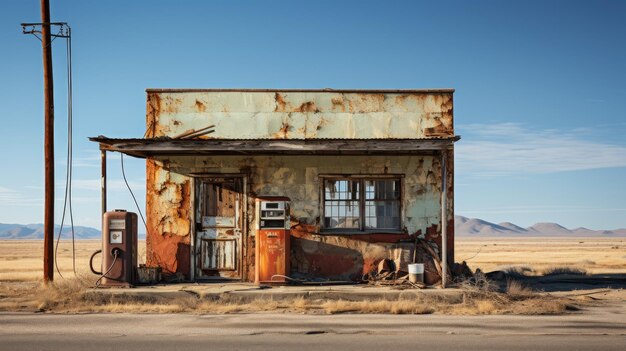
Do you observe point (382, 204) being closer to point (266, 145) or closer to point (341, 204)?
point (341, 204)

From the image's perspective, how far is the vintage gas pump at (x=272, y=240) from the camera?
48.4 ft

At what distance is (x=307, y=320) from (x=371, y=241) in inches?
175

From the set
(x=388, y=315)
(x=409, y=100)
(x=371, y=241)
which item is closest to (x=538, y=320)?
(x=388, y=315)

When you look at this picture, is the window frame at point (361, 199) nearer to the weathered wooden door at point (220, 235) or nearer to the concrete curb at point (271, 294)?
the weathered wooden door at point (220, 235)

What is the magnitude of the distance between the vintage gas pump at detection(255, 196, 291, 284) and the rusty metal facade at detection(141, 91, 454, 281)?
2.96ft

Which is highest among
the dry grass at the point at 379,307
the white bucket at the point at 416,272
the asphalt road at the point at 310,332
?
the white bucket at the point at 416,272

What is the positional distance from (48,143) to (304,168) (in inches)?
231

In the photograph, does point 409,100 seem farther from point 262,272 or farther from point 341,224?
point 262,272

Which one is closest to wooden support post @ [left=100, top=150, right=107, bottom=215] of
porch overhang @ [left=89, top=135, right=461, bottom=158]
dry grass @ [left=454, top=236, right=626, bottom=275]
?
porch overhang @ [left=89, top=135, right=461, bottom=158]

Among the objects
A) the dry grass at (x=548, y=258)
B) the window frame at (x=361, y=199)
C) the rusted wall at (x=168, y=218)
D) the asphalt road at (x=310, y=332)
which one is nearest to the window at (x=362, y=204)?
the window frame at (x=361, y=199)

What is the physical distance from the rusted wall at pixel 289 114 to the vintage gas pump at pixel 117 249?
2627mm

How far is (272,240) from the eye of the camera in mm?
14742

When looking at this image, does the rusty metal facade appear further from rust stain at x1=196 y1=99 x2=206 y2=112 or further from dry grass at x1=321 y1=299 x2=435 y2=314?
dry grass at x1=321 y1=299 x2=435 y2=314

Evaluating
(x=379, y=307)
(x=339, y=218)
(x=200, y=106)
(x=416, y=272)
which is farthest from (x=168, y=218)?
(x=416, y=272)
